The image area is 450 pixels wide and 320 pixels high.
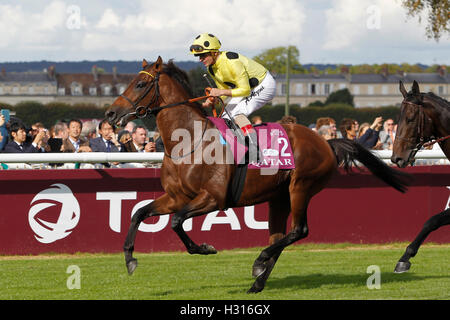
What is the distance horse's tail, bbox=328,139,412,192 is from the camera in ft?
25.5

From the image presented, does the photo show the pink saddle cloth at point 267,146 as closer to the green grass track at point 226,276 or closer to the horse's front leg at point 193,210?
the horse's front leg at point 193,210

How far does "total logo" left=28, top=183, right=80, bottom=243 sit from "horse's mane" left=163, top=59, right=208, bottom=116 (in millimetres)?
2741

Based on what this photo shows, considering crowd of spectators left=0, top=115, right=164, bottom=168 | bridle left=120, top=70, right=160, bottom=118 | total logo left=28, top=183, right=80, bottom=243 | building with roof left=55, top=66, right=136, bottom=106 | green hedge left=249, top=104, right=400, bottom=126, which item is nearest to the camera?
bridle left=120, top=70, right=160, bottom=118

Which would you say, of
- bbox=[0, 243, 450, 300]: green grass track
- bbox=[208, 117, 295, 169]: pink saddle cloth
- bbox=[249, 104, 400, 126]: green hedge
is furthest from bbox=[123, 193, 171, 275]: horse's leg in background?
bbox=[249, 104, 400, 126]: green hedge

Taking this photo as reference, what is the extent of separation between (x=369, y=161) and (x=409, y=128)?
0.65 meters

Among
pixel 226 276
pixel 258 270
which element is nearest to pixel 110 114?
pixel 258 270

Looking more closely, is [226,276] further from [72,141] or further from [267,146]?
[72,141]

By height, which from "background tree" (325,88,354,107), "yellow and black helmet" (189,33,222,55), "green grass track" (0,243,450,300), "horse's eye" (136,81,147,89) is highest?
"background tree" (325,88,354,107)

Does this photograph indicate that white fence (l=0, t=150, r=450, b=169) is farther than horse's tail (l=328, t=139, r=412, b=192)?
Yes

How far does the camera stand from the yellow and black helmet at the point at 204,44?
6785mm

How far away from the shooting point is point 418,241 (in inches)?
284

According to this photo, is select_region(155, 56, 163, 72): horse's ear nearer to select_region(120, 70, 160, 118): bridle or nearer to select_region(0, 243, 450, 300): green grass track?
select_region(120, 70, 160, 118): bridle

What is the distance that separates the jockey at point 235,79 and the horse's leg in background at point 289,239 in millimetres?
625
